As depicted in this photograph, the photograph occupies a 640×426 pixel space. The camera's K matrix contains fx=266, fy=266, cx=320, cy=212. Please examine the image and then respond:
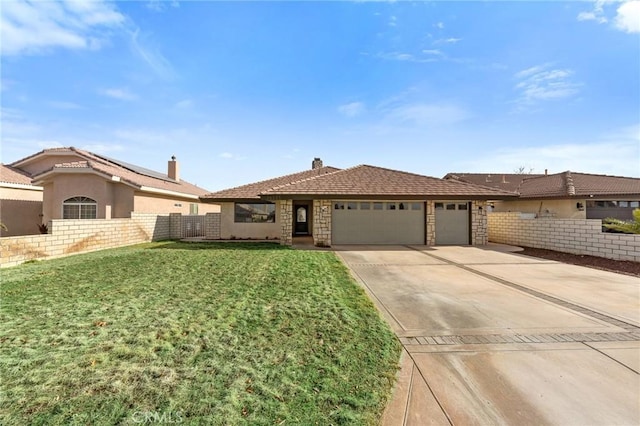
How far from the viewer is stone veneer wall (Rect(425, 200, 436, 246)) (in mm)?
14555

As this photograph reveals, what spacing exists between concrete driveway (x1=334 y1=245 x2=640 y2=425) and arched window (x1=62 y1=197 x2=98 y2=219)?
52.6 ft

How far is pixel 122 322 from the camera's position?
14.2 ft

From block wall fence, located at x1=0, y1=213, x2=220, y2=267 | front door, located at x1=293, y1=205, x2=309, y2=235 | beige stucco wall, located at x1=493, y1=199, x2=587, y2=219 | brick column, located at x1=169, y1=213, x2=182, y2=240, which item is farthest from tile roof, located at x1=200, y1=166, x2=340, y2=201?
beige stucco wall, located at x1=493, y1=199, x2=587, y2=219

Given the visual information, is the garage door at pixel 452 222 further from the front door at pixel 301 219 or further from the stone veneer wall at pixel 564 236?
the front door at pixel 301 219

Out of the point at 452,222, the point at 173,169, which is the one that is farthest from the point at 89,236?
the point at 452,222

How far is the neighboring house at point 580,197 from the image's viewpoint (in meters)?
16.6

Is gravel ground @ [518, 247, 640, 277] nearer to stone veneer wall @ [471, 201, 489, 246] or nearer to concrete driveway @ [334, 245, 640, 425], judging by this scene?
concrete driveway @ [334, 245, 640, 425]

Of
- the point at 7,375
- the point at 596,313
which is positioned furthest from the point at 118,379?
the point at 596,313

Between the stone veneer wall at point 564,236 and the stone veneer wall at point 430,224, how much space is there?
421 centimetres

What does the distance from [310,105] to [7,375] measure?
51.8ft

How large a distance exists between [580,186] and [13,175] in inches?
1458

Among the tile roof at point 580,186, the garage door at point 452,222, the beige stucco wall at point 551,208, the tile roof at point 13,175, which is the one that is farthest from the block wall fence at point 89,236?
the tile roof at point 580,186

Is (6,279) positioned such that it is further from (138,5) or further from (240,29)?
(240,29)

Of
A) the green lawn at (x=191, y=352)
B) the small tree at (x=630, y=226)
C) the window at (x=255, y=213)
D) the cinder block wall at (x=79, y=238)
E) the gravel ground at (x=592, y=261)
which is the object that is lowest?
the green lawn at (x=191, y=352)
